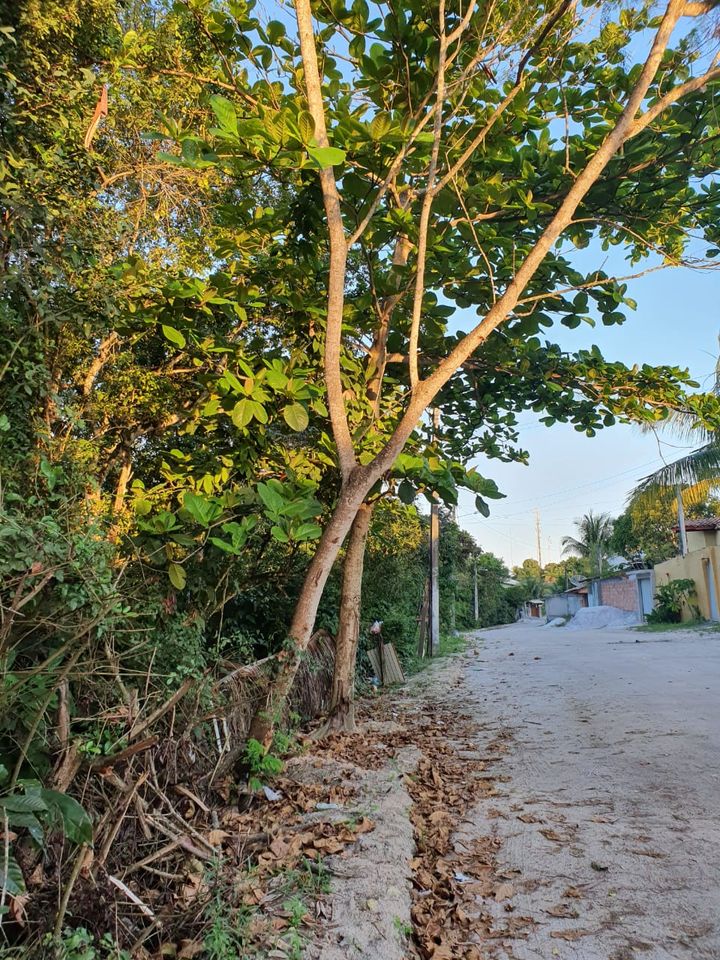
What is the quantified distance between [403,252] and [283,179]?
2.41 meters

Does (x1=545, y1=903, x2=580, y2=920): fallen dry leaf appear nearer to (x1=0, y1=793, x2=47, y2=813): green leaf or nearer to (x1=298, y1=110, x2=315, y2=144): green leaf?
(x1=0, y1=793, x2=47, y2=813): green leaf

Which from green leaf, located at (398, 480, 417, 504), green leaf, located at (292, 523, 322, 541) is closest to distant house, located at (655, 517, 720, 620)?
green leaf, located at (398, 480, 417, 504)

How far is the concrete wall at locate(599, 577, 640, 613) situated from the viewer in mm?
36906

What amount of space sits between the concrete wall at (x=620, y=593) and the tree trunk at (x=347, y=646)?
1250 inches

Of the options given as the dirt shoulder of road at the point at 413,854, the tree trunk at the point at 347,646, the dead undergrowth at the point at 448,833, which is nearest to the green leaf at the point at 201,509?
the dirt shoulder of road at the point at 413,854

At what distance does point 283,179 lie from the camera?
4.80m

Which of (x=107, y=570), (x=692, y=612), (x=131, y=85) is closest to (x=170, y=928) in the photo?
(x=107, y=570)

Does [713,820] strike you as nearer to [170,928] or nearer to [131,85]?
[170,928]

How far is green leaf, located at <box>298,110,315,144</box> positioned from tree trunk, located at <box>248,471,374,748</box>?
7.45 feet

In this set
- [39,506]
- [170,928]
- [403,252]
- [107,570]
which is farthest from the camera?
[403,252]

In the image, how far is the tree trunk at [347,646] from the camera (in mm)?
6625

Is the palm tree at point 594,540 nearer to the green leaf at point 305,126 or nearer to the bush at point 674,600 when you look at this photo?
the bush at point 674,600

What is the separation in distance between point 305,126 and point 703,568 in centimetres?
2342

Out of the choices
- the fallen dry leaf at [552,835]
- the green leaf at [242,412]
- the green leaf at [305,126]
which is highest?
the green leaf at [305,126]
